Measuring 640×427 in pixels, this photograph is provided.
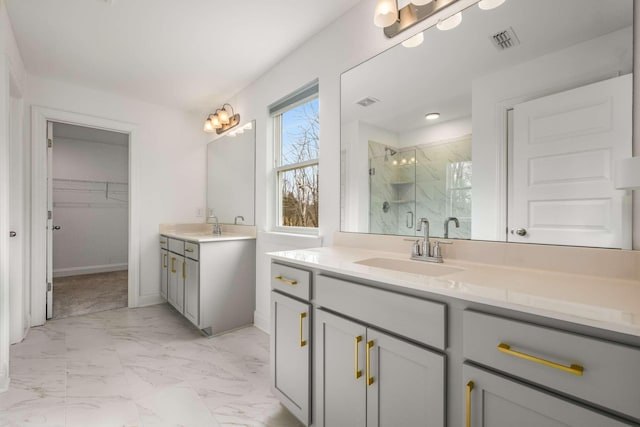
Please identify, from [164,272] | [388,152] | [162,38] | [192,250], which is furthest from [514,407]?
[164,272]

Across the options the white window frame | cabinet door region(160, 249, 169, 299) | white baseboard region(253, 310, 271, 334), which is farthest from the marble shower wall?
cabinet door region(160, 249, 169, 299)

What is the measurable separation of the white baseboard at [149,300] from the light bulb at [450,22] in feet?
12.7

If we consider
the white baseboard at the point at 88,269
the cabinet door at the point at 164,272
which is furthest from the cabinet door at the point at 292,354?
the white baseboard at the point at 88,269

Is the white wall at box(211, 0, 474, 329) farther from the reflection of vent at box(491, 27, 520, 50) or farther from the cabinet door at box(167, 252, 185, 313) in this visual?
the cabinet door at box(167, 252, 185, 313)

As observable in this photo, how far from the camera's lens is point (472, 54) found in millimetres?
1428

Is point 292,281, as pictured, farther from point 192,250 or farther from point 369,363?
point 192,250

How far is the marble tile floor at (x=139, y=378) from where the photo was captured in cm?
162

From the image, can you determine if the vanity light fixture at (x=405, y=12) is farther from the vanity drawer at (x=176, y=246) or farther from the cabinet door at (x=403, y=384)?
the vanity drawer at (x=176, y=246)

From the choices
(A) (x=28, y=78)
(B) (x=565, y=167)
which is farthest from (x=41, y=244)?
(B) (x=565, y=167)

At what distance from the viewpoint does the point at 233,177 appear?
339 centimetres

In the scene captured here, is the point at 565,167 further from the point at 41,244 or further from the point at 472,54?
the point at 41,244

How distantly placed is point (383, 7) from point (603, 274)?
1.57 m

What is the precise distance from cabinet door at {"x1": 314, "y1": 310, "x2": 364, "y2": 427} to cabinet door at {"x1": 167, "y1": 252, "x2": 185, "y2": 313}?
6.76ft

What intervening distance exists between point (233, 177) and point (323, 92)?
63.6 inches
